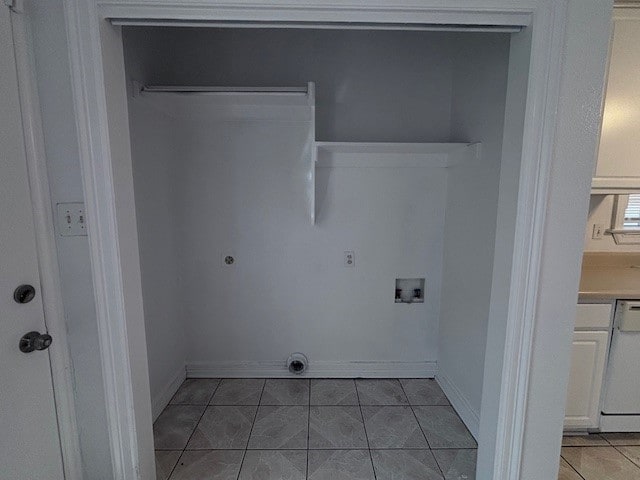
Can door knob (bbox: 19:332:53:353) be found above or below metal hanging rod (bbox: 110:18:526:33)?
below

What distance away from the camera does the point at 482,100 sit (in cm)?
186

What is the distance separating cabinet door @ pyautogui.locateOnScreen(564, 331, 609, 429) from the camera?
1779mm

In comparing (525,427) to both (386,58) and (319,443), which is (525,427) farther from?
(386,58)

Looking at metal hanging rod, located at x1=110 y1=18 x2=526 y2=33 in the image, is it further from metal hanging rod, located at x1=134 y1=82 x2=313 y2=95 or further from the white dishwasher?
the white dishwasher

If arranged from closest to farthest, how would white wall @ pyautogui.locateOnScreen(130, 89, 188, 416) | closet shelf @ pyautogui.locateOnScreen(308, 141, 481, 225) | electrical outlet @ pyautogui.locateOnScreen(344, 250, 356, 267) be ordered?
1. white wall @ pyautogui.locateOnScreen(130, 89, 188, 416)
2. closet shelf @ pyautogui.locateOnScreen(308, 141, 481, 225)
3. electrical outlet @ pyautogui.locateOnScreen(344, 250, 356, 267)

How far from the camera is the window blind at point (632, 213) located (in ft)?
7.25

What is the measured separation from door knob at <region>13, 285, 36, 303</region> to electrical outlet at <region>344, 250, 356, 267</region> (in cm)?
174

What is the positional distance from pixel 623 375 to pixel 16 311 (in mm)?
2831

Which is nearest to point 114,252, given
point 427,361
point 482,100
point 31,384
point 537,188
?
point 31,384

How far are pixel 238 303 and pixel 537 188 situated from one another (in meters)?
2.02

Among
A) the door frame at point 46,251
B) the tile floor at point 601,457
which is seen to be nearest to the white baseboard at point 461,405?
the tile floor at point 601,457

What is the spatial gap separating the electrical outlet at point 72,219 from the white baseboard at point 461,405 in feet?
7.19

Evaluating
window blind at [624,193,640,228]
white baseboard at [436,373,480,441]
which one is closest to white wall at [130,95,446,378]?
white baseboard at [436,373,480,441]

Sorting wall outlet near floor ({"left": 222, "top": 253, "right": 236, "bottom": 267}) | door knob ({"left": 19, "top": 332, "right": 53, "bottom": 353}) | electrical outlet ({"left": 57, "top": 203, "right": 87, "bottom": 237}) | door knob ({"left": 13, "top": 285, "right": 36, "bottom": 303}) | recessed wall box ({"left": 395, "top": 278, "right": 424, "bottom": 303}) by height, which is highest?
electrical outlet ({"left": 57, "top": 203, "right": 87, "bottom": 237})
